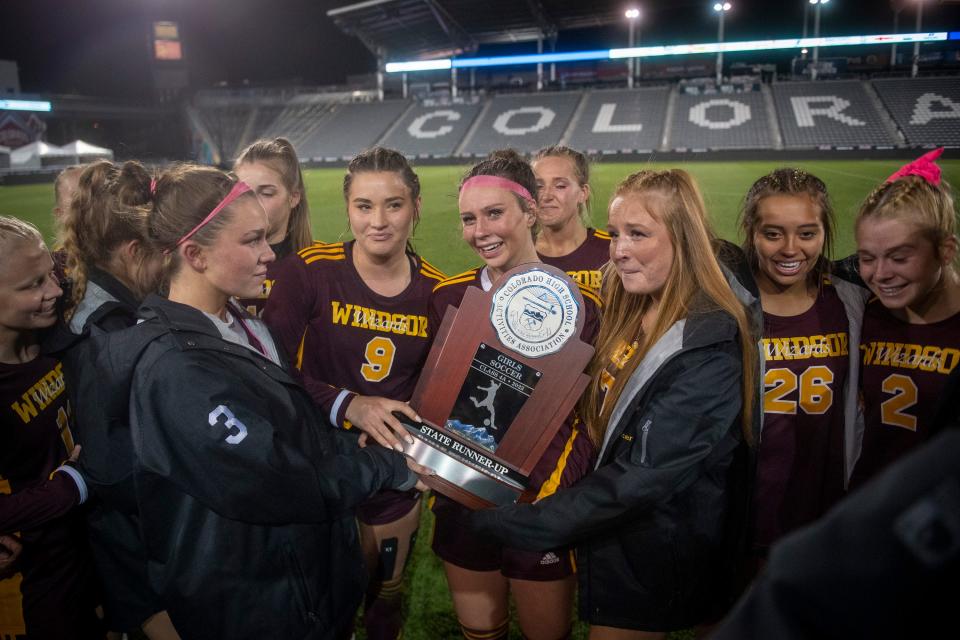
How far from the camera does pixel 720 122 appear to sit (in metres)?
22.4

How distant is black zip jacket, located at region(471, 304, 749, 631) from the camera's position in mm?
1438

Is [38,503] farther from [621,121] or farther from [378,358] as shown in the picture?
[621,121]

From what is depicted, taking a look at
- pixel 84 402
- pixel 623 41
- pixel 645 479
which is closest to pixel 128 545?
pixel 84 402

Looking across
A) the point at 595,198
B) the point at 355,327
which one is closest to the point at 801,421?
the point at 355,327

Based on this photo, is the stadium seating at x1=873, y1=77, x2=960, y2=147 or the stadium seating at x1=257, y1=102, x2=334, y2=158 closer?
the stadium seating at x1=873, y1=77, x2=960, y2=147

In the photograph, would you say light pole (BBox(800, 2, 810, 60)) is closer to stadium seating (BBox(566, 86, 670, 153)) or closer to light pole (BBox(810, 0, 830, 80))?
light pole (BBox(810, 0, 830, 80))

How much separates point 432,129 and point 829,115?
15.9 meters

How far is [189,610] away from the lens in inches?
58.5

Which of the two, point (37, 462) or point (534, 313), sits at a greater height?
point (534, 313)

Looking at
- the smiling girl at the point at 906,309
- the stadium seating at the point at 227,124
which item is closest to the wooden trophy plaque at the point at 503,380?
the smiling girl at the point at 906,309

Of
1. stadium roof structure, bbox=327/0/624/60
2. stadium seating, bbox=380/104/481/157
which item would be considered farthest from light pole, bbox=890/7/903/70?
stadium seating, bbox=380/104/481/157

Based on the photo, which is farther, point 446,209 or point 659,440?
point 446,209

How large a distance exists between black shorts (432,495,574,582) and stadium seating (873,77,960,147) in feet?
65.5

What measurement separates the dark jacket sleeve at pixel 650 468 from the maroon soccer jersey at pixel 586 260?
5.60ft
